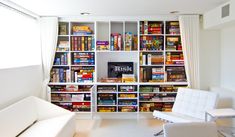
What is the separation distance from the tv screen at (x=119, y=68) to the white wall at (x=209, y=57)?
1.52m

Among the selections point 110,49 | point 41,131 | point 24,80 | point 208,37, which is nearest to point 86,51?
point 110,49

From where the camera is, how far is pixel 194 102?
386 centimetres

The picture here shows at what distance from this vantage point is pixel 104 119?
4547mm

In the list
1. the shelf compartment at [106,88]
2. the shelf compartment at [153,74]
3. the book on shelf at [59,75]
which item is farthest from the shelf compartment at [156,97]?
the book on shelf at [59,75]

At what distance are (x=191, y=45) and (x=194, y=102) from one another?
1217 millimetres

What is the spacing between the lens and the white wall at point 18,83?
292 cm

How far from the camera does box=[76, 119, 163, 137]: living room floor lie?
3695mm

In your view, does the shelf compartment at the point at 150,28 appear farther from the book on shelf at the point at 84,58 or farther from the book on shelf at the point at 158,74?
the book on shelf at the point at 84,58

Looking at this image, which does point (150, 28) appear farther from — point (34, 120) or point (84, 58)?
point (34, 120)

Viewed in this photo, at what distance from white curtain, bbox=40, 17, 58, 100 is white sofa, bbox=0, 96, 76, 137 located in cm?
83

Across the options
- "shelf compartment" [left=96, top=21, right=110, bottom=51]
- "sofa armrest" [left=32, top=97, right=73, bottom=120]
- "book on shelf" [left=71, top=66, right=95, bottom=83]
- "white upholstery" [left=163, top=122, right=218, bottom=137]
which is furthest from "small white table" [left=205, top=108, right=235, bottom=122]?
"shelf compartment" [left=96, top=21, right=110, bottom=51]

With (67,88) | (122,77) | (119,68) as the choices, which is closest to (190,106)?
(122,77)

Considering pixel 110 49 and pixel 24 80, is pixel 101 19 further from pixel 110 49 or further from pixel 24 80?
pixel 24 80

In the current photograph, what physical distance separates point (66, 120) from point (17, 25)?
6.12 ft
